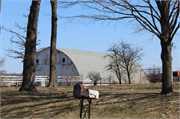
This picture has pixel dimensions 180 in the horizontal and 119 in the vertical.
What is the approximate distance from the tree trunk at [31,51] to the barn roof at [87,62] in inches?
967

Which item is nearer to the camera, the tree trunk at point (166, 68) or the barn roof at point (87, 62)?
the tree trunk at point (166, 68)

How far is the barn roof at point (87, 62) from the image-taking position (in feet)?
124

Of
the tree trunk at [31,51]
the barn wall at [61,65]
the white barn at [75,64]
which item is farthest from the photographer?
the barn wall at [61,65]

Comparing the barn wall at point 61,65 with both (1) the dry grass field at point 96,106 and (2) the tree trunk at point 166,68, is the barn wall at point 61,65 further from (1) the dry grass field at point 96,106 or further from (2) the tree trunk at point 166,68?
(1) the dry grass field at point 96,106

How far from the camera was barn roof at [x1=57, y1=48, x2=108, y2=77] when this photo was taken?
1493 inches

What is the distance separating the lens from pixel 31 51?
11844mm

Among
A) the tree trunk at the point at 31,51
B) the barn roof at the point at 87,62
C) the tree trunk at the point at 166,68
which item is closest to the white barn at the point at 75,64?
the barn roof at the point at 87,62

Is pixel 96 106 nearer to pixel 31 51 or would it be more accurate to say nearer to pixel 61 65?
pixel 31 51

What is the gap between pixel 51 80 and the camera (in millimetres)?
A: 15875

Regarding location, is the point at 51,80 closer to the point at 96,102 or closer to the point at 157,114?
the point at 96,102

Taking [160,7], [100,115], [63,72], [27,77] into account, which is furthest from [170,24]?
[63,72]

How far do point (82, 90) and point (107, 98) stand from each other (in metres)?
4.58

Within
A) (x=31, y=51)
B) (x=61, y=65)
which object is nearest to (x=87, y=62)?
(x=61, y=65)

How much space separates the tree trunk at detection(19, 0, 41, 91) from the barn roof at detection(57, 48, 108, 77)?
967 inches
